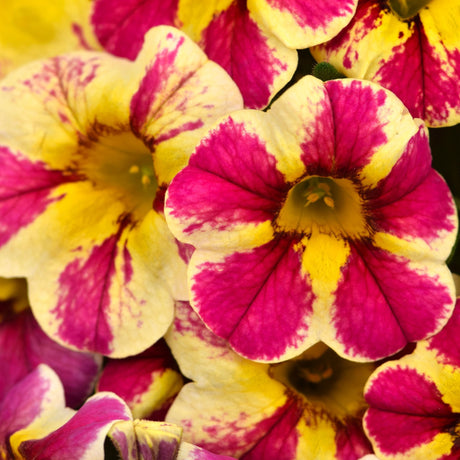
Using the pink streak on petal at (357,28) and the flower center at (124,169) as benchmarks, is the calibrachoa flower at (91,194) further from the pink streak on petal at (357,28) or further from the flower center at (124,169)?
the pink streak on petal at (357,28)

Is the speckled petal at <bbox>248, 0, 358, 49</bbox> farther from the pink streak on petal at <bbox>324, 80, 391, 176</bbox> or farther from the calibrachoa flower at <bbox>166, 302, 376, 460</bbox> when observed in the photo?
the calibrachoa flower at <bbox>166, 302, 376, 460</bbox>

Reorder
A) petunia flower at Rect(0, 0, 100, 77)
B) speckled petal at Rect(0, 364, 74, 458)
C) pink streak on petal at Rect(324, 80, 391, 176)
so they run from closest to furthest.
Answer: pink streak on petal at Rect(324, 80, 391, 176) → speckled petal at Rect(0, 364, 74, 458) → petunia flower at Rect(0, 0, 100, 77)

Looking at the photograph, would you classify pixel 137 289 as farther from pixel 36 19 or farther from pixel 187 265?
pixel 36 19

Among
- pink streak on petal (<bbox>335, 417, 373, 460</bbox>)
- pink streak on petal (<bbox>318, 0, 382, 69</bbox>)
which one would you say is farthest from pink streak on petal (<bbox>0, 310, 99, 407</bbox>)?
pink streak on petal (<bbox>318, 0, 382, 69</bbox>)

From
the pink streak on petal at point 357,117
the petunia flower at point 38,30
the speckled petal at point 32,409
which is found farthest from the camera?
the petunia flower at point 38,30

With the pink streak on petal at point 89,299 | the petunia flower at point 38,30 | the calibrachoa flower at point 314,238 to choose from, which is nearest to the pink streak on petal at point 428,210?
the calibrachoa flower at point 314,238

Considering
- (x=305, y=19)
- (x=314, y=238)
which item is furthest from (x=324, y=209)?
(x=305, y=19)

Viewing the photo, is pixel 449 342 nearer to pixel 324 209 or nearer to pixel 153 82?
pixel 324 209
